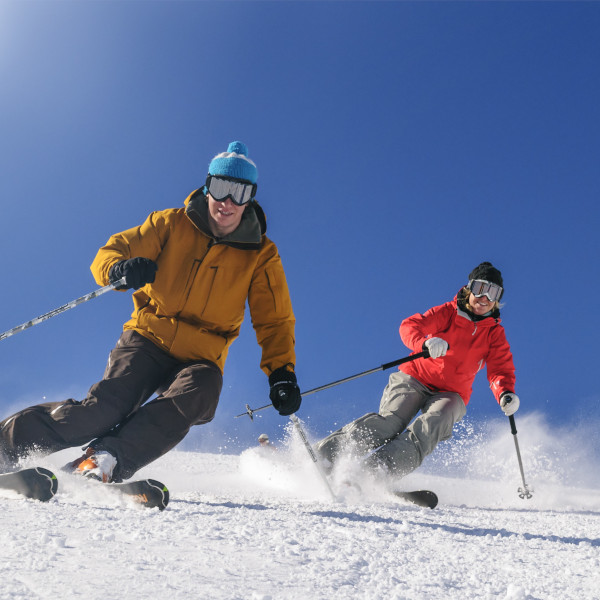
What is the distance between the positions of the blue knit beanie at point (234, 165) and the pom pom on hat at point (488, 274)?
9.35ft

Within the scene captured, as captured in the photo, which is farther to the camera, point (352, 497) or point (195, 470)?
point (195, 470)

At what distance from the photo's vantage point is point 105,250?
148 inches

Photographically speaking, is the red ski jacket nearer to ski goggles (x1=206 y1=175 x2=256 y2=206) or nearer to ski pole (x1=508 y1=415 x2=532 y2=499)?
ski pole (x1=508 y1=415 x2=532 y2=499)

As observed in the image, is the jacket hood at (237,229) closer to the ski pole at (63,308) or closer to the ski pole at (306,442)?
the ski pole at (63,308)

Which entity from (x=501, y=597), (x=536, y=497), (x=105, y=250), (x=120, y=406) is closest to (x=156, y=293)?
(x=105, y=250)

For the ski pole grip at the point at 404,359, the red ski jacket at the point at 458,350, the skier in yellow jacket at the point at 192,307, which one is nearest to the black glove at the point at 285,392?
the skier in yellow jacket at the point at 192,307

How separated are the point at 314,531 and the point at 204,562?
0.72 metres

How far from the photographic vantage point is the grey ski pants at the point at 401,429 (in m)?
4.77

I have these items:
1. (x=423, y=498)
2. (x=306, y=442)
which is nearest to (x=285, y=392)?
(x=306, y=442)

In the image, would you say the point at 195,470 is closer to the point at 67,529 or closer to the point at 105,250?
the point at 105,250

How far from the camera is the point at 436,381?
5496mm

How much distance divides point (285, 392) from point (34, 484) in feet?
5.51

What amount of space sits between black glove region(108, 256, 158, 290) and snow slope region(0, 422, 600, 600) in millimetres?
1189

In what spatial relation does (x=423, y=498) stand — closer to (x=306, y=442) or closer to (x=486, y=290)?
(x=306, y=442)
